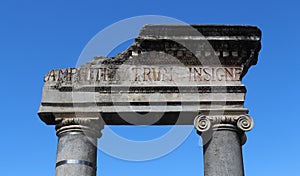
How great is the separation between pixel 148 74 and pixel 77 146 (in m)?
2.39

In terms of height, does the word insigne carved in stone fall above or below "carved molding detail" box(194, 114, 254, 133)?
above

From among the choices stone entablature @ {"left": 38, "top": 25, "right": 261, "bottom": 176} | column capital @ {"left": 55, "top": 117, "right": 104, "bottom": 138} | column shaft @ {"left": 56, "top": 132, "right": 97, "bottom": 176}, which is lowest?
column shaft @ {"left": 56, "top": 132, "right": 97, "bottom": 176}

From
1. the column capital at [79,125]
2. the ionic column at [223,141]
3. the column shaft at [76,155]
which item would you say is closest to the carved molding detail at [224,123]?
the ionic column at [223,141]

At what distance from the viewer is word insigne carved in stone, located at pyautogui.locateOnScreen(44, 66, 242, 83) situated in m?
11.9

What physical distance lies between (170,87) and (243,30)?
7.34ft

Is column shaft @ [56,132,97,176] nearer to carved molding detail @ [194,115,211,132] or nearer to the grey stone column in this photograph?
the grey stone column

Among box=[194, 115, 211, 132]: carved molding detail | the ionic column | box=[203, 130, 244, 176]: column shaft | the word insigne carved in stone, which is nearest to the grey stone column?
the word insigne carved in stone

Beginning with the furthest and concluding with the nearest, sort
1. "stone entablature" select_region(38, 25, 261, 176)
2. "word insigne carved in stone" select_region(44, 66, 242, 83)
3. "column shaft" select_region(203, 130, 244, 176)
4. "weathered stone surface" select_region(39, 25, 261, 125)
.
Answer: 1. "word insigne carved in stone" select_region(44, 66, 242, 83)
2. "weathered stone surface" select_region(39, 25, 261, 125)
3. "stone entablature" select_region(38, 25, 261, 176)
4. "column shaft" select_region(203, 130, 244, 176)

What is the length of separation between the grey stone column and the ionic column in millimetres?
2417

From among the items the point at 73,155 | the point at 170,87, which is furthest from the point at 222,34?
the point at 73,155

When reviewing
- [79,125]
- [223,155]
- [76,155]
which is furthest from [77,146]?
[223,155]

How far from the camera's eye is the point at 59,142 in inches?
455

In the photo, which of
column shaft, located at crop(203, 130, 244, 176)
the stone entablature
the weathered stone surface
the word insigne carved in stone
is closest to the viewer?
column shaft, located at crop(203, 130, 244, 176)

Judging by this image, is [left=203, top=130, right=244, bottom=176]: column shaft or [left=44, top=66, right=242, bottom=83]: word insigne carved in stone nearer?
[left=203, top=130, right=244, bottom=176]: column shaft
